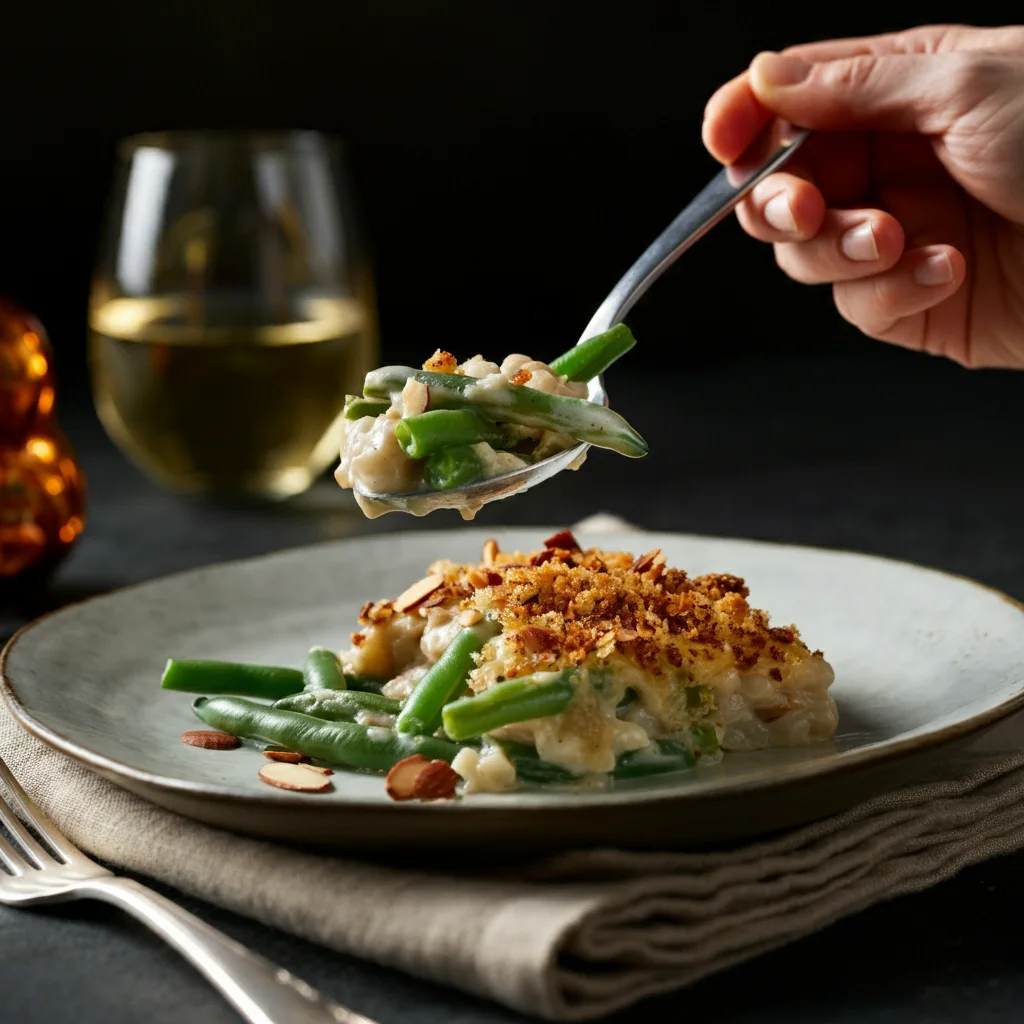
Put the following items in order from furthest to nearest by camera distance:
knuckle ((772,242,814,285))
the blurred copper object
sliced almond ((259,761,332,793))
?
the blurred copper object → knuckle ((772,242,814,285)) → sliced almond ((259,761,332,793))

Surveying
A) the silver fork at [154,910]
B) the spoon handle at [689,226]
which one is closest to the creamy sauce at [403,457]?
the spoon handle at [689,226]

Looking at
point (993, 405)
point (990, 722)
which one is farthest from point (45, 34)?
point (990, 722)

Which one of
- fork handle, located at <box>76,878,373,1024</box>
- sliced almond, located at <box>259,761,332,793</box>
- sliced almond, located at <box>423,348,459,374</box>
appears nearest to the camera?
fork handle, located at <box>76,878,373,1024</box>

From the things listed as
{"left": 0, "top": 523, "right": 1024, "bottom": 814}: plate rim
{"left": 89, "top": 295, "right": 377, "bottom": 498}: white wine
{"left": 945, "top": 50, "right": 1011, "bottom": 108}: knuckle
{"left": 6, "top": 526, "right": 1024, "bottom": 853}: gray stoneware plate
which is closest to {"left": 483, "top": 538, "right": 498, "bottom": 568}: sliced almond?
{"left": 6, "top": 526, "right": 1024, "bottom": 853}: gray stoneware plate

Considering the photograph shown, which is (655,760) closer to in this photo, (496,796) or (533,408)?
(496,796)

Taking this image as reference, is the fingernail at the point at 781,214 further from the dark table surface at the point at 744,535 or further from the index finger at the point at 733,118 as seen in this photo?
the dark table surface at the point at 744,535

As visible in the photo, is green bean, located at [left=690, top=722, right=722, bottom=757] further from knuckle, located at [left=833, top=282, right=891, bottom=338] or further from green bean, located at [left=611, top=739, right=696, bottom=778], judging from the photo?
knuckle, located at [left=833, top=282, right=891, bottom=338]
